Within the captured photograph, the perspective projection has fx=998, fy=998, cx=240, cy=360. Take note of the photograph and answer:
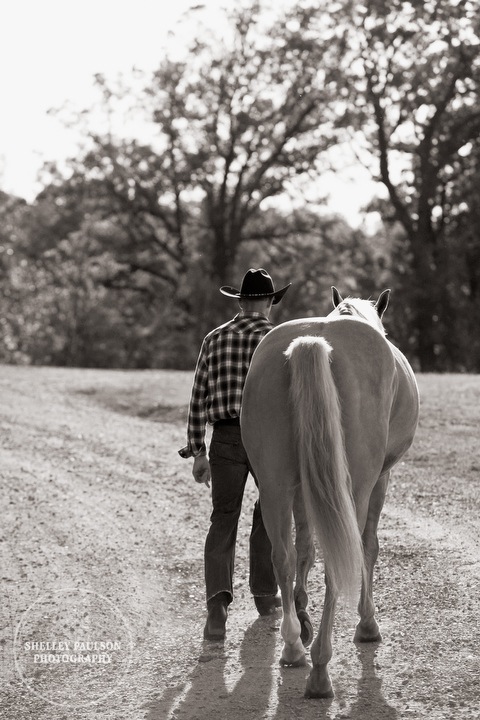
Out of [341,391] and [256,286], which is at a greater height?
[256,286]

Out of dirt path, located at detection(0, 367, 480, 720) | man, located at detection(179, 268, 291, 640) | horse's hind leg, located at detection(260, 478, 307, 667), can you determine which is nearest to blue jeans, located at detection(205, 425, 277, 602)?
man, located at detection(179, 268, 291, 640)

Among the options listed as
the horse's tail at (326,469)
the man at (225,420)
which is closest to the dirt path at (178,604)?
the man at (225,420)

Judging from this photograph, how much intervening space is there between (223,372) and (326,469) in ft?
4.13

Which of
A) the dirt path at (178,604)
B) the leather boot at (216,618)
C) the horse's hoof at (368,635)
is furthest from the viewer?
the leather boot at (216,618)

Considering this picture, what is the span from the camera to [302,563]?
17.2 feet

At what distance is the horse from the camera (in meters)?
4.68

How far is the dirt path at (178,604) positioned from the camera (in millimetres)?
4617

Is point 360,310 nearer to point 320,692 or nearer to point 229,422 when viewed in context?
point 229,422

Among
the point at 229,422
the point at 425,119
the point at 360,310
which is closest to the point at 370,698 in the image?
the point at 229,422

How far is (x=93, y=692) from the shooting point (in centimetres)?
486

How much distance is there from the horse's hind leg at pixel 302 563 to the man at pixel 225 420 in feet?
1.81

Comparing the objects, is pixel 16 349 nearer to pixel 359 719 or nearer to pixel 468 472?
pixel 468 472

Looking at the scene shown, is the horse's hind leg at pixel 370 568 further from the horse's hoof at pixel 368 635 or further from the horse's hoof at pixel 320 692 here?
the horse's hoof at pixel 320 692

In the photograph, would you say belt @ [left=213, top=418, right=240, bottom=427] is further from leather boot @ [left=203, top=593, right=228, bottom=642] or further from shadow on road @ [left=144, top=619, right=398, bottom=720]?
shadow on road @ [left=144, top=619, right=398, bottom=720]
